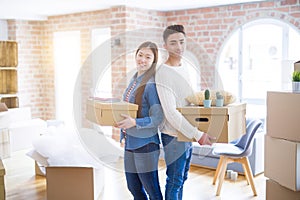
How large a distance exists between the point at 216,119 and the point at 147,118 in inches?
13.9

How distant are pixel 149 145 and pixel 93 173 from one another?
50.1 inches

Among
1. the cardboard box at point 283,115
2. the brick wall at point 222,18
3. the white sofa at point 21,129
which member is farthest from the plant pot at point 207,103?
the white sofa at point 21,129

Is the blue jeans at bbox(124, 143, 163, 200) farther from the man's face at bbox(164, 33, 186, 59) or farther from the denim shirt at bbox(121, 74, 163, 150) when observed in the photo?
the man's face at bbox(164, 33, 186, 59)

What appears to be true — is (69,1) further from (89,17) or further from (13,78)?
(13,78)

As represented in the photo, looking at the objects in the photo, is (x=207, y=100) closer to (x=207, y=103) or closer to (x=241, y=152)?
(x=207, y=103)

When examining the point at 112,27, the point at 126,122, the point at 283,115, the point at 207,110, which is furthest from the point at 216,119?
the point at 112,27

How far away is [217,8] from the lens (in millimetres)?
5090

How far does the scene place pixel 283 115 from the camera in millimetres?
→ 2613

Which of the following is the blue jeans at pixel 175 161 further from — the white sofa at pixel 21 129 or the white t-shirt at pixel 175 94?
the white sofa at pixel 21 129

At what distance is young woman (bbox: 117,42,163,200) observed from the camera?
1961 mm

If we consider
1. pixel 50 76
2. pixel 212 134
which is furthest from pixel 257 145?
pixel 50 76

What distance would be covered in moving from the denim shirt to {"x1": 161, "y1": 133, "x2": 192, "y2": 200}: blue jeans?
0.32ft

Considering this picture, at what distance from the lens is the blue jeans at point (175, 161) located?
2.13 meters

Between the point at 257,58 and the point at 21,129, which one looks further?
the point at 21,129
